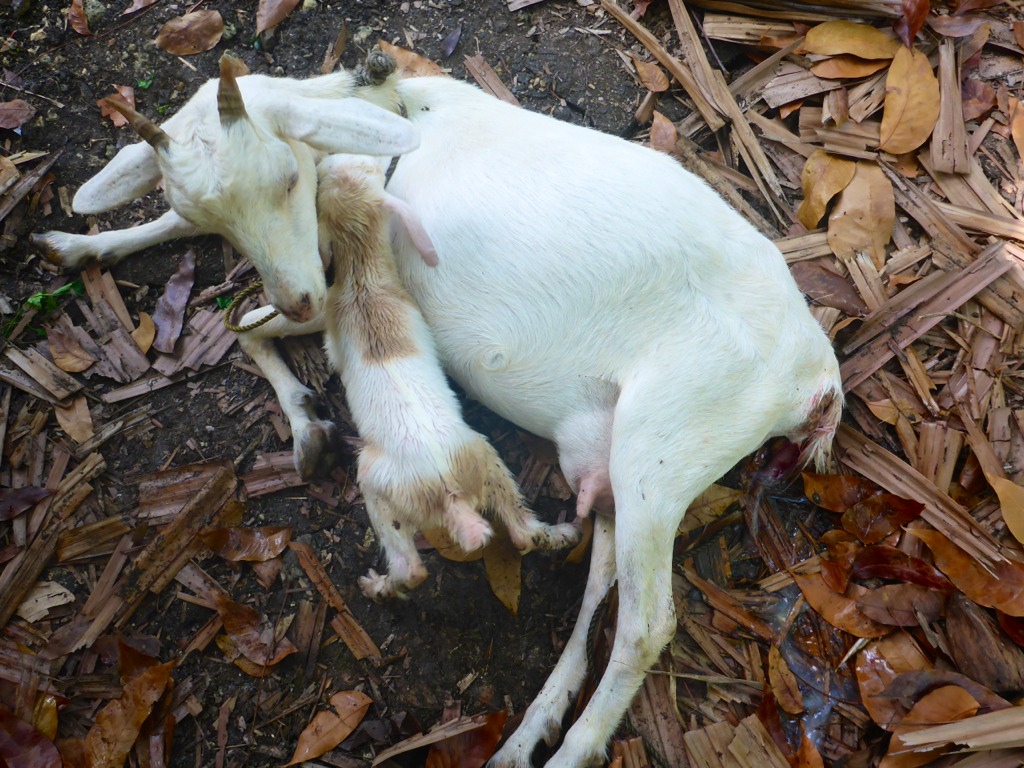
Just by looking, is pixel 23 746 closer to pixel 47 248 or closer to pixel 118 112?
pixel 47 248

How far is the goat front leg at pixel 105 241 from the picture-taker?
3.34 meters

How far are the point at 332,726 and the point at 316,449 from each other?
1.00 m

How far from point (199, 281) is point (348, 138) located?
4.34 ft

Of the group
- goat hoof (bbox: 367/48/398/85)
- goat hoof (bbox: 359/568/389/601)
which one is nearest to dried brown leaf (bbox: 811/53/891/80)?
goat hoof (bbox: 367/48/398/85)

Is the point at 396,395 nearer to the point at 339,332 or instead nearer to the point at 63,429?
the point at 339,332

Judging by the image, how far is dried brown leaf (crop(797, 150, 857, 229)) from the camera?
3371mm

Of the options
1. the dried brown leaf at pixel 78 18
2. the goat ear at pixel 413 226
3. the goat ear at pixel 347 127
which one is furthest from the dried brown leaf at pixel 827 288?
the dried brown leaf at pixel 78 18

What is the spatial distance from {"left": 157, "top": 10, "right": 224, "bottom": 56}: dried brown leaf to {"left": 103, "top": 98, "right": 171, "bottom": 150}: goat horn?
1.55 m

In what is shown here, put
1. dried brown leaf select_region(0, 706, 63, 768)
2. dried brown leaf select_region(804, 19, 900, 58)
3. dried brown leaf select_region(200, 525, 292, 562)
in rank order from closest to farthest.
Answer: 1. dried brown leaf select_region(0, 706, 63, 768)
2. dried brown leaf select_region(200, 525, 292, 562)
3. dried brown leaf select_region(804, 19, 900, 58)

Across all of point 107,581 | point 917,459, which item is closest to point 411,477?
point 107,581

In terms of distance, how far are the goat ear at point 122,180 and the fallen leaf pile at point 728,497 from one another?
2.13ft

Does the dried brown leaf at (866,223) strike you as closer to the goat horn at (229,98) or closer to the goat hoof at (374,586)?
the goat hoof at (374,586)

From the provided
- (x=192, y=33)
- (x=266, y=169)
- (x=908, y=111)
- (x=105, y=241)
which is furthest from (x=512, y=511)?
(x=192, y=33)

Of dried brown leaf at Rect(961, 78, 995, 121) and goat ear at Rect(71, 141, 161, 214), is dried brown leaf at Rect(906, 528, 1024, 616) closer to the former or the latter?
dried brown leaf at Rect(961, 78, 995, 121)
